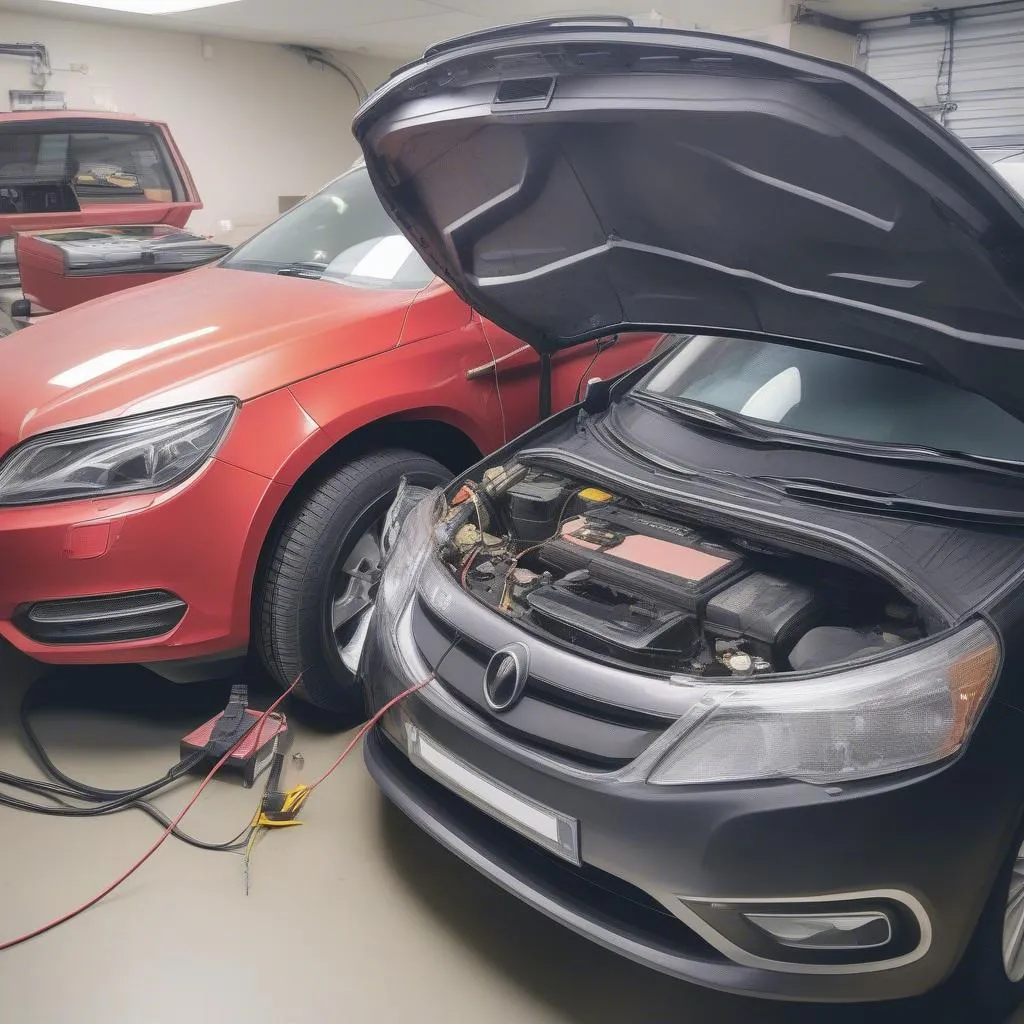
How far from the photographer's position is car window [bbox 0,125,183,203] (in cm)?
467

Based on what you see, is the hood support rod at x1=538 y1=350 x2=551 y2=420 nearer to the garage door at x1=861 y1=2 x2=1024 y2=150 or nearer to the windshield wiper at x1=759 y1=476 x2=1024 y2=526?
the windshield wiper at x1=759 y1=476 x2=1024 y2=526

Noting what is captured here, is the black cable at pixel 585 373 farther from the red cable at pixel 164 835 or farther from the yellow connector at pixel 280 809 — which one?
the yellow connector at pixel 280 809

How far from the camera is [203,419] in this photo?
2.12m

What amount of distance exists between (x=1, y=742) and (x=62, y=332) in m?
1.10

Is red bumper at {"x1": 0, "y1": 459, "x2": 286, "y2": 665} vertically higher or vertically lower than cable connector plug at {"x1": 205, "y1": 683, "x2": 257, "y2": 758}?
higher

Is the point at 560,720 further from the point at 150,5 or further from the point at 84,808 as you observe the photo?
the point at 150,5

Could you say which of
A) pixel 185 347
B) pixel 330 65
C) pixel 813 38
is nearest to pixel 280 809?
pixel 185 347

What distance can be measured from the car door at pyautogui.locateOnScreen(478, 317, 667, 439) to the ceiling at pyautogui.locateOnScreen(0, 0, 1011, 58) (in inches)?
171

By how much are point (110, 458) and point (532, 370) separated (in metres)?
1.21

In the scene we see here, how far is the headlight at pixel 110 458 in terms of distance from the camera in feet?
6.84

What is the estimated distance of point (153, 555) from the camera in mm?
2055

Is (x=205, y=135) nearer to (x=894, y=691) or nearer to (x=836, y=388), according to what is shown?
(x=836, y=388)

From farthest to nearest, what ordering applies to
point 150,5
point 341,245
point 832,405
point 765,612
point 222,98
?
point 222,98 → point 150,5 → point 341,245 → point 832,405 → point 765,612

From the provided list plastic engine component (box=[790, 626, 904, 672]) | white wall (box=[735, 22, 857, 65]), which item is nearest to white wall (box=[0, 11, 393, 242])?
white wall (box=[735, 22, 857, 65])
